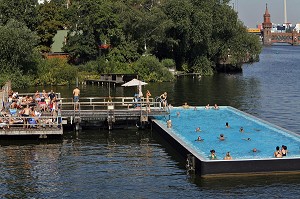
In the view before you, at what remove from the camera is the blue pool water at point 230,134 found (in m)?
34.4

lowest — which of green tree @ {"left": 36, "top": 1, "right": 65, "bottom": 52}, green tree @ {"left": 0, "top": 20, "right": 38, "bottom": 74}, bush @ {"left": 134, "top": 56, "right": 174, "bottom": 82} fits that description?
bush @ {"left": 134, "top": 56, "right": 174, "bottom": 82}

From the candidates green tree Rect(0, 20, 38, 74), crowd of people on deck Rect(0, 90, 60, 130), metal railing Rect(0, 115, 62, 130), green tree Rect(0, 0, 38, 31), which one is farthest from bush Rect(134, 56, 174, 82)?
metal railing Rect(0, 115, 62, 130)

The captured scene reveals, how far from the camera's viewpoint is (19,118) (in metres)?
41.2

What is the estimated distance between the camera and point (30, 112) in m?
42.4

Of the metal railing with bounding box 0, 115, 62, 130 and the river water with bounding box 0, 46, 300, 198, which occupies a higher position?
the metal railing with bounding box 0, 115, 62, 130

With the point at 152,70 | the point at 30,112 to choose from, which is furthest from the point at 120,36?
the point at 30,112

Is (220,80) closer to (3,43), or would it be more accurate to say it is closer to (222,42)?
(222,42)

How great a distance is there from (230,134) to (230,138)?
1399 mm

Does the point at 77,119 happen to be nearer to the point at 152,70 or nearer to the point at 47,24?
the point at 152,70

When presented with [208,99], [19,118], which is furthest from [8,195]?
[208,99]

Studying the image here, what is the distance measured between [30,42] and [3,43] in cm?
373

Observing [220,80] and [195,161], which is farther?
[220,80]

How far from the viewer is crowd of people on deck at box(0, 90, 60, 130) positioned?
4087cm

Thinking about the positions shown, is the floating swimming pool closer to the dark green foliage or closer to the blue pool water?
the blue pool water
